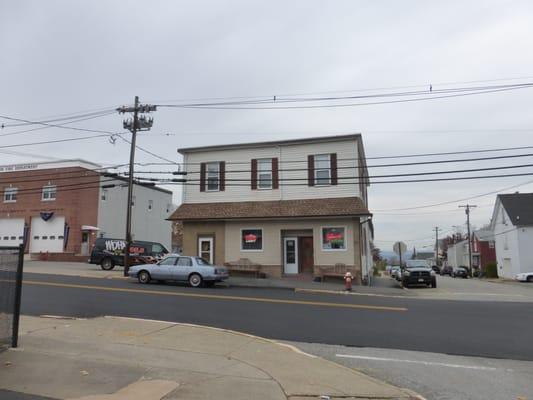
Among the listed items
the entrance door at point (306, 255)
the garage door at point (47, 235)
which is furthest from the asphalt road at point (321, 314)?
the garage door at point (47, 235)

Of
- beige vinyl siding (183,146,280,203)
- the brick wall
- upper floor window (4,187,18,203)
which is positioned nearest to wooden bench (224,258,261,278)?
beige vinyl siding (183,146,280,203)

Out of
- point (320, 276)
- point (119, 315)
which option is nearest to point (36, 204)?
point (320, 276)

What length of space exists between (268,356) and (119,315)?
6.09 meters

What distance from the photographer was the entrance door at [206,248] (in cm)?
2764

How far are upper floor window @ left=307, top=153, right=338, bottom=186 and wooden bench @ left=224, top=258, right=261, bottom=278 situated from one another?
5.66 m

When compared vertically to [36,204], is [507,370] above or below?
below

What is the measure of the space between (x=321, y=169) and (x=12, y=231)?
33191mm

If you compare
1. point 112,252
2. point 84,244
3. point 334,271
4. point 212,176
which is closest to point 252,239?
point 212,176

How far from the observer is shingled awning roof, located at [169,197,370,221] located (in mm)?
25122

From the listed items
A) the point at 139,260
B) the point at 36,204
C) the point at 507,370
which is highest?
the point at 36,204

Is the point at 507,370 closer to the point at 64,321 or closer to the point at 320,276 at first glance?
the point at 64,321

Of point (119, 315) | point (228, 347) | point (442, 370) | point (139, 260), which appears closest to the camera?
point (442, 370)

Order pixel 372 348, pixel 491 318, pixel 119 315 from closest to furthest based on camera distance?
1. pixel 372 348
2. pixel 119 315
3. pixel 491 318

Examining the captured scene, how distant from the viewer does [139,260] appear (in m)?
28.3
